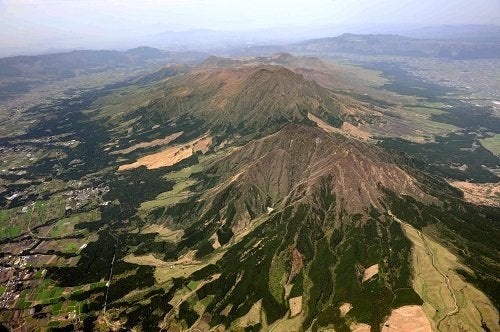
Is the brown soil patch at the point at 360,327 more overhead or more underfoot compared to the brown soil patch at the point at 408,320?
more underfoot

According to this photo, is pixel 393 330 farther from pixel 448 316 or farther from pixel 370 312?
pixel 448 316

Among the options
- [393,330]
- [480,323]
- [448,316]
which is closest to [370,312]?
[393,330]

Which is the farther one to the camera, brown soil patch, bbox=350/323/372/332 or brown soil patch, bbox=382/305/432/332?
brown soil patch, bbox=350/323/372/332

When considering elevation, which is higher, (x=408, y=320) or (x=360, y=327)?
(x=408, y=320)

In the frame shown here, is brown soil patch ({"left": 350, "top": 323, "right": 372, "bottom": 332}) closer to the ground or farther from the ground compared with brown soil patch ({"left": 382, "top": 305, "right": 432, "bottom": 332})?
closer to the ground

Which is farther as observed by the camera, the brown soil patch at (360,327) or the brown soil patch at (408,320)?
the brown soil patch at (360,327)

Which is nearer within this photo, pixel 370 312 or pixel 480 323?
pixel 480 323

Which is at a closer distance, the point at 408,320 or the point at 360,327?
the point at 408,320
